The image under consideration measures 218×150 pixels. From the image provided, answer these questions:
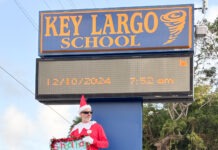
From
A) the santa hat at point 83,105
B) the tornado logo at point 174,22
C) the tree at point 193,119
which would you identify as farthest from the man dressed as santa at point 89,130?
the tree at point 193,119

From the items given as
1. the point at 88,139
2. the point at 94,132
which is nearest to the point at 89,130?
the point at 94,132

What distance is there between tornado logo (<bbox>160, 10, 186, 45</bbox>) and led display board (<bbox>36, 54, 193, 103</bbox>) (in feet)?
1.33

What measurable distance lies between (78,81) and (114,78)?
598mm

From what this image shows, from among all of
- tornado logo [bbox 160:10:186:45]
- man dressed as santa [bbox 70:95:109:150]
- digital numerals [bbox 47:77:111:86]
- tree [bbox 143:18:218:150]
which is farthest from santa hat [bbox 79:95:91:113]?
tree [bbox 143:18:218:150]

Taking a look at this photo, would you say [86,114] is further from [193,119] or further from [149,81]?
[193,119]

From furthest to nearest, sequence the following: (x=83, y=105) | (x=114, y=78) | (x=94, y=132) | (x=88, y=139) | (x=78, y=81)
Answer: (x=78, y=81) < (x=114, y=78) < (x=83, y=105) < (x=94, y=132) < (x=88, y=139)

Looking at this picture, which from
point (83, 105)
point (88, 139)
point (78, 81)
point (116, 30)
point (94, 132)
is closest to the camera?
point (88, 139)

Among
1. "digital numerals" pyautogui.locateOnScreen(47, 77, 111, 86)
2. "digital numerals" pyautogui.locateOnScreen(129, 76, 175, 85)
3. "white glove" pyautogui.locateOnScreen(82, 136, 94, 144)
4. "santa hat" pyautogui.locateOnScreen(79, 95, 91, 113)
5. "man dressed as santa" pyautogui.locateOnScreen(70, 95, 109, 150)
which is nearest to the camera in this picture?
"white glove" pyautogui.locateOnScreen(82, 136, 94, 144)

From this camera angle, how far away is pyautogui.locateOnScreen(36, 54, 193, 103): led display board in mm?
9344

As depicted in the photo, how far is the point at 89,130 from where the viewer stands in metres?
8.83

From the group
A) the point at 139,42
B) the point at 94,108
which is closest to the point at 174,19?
the point at 139,42

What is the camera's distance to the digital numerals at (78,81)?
9523 mm

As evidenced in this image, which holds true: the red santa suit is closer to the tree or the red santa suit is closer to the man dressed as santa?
the man dressed as santa

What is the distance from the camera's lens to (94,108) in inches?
385
